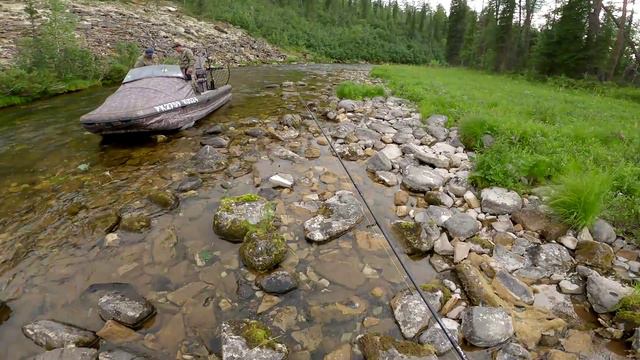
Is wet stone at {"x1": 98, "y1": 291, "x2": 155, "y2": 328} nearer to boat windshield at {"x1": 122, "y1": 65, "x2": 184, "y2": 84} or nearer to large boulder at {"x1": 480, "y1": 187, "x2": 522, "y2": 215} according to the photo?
large boulder at {"x1": 480, "y1": 187, "x2": 522, "y2": 215}

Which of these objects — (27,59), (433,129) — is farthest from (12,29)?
(433,129)

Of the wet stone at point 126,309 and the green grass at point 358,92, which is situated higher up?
the green grass at point 358,92

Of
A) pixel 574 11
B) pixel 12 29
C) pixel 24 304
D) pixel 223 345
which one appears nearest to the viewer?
pixel 223 345

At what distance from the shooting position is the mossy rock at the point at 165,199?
20.9 feet

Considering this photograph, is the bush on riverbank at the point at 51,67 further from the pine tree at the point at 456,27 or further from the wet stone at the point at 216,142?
the pine tree at the point at 456,27

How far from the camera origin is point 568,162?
6.98 m

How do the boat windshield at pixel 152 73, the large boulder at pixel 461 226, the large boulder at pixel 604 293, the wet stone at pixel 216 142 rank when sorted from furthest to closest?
the boat windshield at pixel 152 73
the wet stone at pixel 216 142
the large boulder at pixel 461 226
the large boulder at pixel 604 293

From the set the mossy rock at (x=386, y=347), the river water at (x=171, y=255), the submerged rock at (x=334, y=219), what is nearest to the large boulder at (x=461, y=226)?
the river water at (x=171, y=255)

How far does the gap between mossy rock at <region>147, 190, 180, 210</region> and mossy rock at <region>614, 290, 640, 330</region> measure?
6.65 m

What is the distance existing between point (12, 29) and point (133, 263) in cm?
2678

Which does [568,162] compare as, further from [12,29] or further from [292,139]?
[12,29]

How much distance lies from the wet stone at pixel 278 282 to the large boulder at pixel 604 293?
3610 mm

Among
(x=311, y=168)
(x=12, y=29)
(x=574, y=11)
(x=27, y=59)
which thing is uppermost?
(x=574, y=11)

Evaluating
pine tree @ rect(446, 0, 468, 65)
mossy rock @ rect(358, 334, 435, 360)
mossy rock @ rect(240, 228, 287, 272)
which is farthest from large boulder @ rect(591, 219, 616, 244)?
pine tree @ rect(446, 0, 468, 65)
